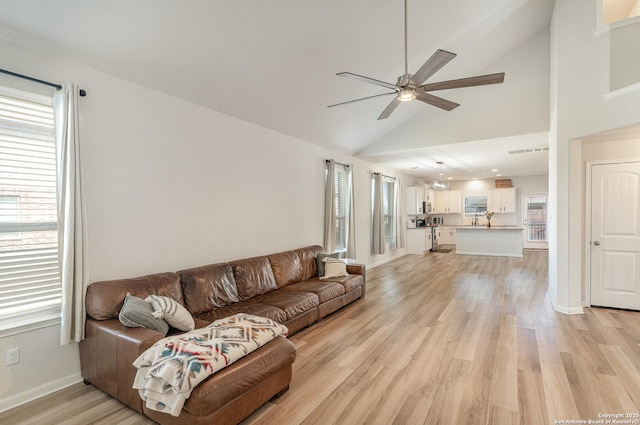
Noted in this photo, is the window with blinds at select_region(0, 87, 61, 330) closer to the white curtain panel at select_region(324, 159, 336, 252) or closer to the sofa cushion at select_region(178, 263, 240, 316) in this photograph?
the sofa cushion at select_region(178, 263, 240, 316)

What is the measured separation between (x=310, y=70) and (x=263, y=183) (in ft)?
5.66

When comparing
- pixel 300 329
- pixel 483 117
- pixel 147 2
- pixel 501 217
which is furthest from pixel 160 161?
pixel 501 217

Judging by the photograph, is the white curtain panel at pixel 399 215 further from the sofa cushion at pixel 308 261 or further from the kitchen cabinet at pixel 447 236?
the sofa cushion at pixel 308 261

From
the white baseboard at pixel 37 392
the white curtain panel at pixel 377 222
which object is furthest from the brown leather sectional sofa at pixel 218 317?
the white curtain panel at pixel 377 222

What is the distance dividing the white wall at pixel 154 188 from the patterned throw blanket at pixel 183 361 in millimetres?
1180

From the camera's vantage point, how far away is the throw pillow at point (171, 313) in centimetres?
254

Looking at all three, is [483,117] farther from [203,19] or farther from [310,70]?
[203,19]

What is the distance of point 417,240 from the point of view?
1012cm

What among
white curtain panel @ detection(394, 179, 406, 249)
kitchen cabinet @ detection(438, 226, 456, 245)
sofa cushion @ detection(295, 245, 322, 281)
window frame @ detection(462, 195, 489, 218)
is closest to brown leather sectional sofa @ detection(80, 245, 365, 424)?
sofa cushion @ detection(295, 245, 322, 281)

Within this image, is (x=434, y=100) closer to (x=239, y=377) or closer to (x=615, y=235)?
(x=239, y=377)

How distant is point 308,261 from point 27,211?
3.38 meters

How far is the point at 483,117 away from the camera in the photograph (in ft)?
18.2

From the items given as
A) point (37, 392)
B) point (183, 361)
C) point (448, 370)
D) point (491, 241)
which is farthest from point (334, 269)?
point (491, 241)

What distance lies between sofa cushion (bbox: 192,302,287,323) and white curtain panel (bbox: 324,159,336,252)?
277 centimetres
